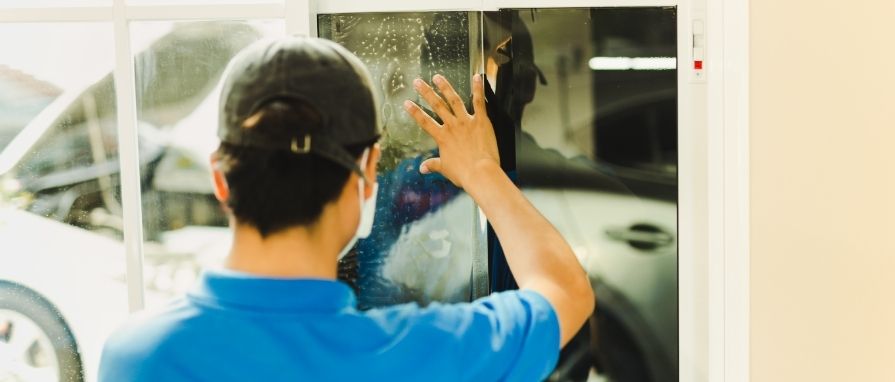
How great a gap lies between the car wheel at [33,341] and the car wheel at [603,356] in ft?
2.82

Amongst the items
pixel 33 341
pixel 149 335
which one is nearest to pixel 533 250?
pixel 149 335

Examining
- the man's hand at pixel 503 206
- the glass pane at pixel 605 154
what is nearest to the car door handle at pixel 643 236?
the glass pane at pixel 605 154

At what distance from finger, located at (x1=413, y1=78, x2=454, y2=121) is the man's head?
16.8 inches

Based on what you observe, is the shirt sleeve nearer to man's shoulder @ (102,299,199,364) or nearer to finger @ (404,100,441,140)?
man's shoulder @ (102,299,199,364)

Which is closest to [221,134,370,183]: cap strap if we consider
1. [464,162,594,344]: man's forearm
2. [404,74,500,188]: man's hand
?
[464,162,594,344]: man's forearm

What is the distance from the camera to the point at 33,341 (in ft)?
4.50

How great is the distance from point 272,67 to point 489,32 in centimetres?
60

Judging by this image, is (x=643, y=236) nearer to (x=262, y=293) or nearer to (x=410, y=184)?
(x=410, y=184)

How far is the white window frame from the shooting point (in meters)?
1.21

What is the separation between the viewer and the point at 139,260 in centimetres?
136
